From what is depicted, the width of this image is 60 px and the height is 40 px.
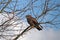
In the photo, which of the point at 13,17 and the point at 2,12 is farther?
the point at 2,12

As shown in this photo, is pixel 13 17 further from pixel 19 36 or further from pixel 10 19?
pixel 19 36

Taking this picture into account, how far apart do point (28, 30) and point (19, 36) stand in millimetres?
669

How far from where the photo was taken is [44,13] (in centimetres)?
859

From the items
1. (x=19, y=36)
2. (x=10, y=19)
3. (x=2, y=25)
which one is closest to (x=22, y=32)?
(x=19, y=36)

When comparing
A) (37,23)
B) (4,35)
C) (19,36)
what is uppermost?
(37,23)

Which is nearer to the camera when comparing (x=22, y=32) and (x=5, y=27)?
(x=22, y=32)

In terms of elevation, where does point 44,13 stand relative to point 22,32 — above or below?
above

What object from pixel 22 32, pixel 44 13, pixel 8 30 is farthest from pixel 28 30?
pixel 8 30

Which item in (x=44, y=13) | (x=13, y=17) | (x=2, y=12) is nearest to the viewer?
(x=44, y=13)

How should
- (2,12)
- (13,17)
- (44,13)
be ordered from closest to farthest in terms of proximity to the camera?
(44,13)
(13,17)
(2,12)

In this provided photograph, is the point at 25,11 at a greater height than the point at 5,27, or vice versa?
the point at 25,11

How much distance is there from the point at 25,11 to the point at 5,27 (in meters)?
1.45

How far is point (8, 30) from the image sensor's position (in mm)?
10188

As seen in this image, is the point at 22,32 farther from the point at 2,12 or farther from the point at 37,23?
the point at 2,12
